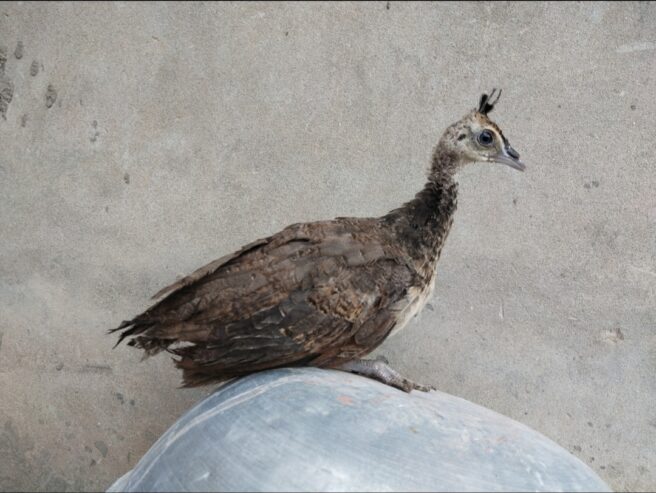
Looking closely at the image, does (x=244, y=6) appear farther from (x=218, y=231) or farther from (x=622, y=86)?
(x=622, y=86)

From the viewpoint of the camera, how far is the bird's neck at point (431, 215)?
2.18 meters

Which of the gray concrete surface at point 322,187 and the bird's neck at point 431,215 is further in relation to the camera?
the gray concrete surface at point 322,187

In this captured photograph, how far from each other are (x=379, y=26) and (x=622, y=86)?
3.17ft

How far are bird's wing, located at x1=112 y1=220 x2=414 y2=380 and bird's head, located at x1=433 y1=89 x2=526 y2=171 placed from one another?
0.45 m

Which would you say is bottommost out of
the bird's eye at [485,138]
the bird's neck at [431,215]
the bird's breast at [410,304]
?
the bird's breast at [410,304]

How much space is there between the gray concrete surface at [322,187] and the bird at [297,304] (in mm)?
726

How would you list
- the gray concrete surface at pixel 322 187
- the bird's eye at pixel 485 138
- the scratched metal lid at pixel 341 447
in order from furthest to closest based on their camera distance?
1. the gray concrete surface at pixel 322 187
2. the bird's eye at pixel 485 138
3. the scratched metal lid at pixel 341 447

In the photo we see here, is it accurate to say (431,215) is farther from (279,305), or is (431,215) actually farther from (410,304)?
(279,305)

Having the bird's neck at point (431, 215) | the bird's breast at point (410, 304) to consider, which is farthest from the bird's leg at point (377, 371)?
the bird's neck at point (431, 215)

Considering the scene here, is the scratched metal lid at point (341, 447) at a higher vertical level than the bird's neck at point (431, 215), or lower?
lower

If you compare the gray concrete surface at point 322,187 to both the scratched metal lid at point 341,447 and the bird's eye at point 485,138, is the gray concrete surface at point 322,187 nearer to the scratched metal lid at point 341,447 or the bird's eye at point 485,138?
the bird's eye at point 485,138

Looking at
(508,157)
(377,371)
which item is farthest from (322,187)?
(377,371)

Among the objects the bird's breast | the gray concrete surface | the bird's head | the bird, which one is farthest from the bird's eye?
the gray concrete surface

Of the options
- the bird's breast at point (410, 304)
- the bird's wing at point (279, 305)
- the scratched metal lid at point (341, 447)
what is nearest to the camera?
the scratched metal lid at point (341, 447)
